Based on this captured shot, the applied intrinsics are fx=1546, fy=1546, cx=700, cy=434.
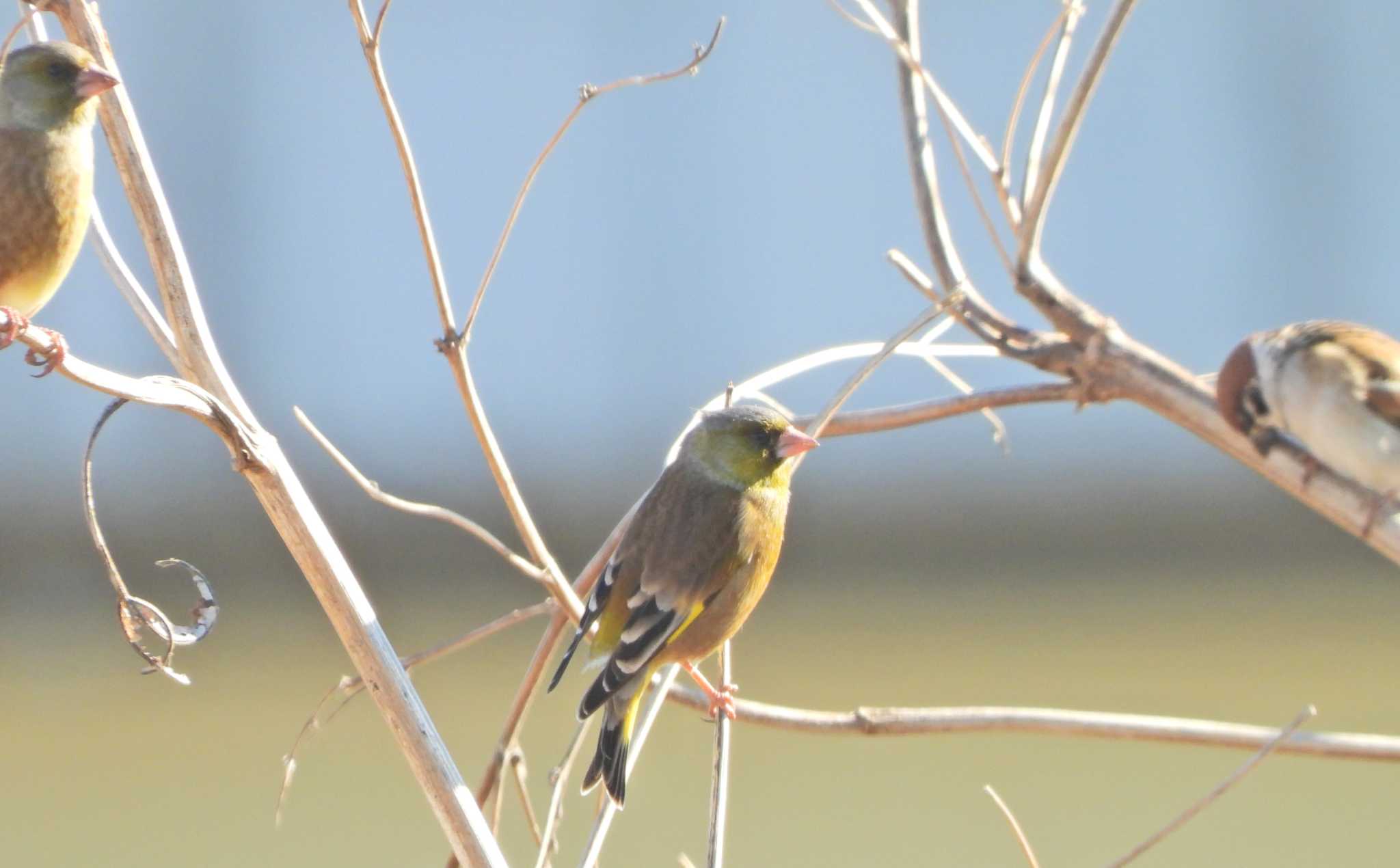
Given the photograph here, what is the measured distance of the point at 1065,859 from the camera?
6703mm

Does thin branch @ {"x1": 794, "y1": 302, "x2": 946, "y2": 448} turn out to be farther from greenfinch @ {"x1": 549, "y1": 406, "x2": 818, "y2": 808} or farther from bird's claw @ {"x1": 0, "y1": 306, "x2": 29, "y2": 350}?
bird's claw @ {"x1": 0, "y1": 306, "x2": 29, "y2": 350}

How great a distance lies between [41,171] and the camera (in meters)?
3.04

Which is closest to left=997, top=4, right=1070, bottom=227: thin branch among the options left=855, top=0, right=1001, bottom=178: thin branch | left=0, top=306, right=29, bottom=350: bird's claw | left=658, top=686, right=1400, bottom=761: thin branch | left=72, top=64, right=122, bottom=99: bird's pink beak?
left=855, top=0, right=1001, bottom=178: thin branch

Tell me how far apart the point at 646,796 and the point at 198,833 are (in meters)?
2.14

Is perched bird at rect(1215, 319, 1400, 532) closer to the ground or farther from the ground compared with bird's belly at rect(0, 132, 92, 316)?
closer to the ground

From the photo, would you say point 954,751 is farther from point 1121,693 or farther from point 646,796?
point 646,796

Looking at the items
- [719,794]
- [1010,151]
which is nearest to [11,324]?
[719,794]

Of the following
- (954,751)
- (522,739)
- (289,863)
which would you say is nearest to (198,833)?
(289,863)

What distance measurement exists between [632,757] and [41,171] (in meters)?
1.79

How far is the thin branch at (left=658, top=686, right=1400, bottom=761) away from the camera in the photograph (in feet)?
6.91

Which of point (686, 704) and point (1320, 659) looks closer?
point (686, 704)

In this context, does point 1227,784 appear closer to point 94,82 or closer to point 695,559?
point 695,559

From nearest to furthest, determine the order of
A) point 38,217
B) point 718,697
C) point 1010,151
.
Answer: point 718,697 < point 1010,151 < point 38,217

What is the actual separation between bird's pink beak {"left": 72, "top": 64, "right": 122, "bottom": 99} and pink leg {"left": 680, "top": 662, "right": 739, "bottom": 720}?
1.17 meters
